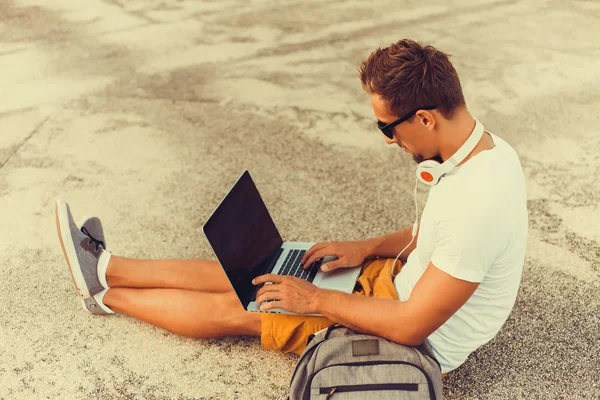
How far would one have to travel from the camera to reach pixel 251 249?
6.41 ft

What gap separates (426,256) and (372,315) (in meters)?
0.22

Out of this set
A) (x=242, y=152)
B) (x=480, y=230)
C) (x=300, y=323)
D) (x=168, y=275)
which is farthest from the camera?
(x=242, y=152)

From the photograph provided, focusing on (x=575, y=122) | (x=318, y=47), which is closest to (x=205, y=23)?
(x=318, y=47)

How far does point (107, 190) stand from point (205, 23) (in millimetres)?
2288

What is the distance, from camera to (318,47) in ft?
14.1

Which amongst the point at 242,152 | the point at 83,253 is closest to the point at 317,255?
the point at 83,253

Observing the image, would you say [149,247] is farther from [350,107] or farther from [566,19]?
[566,19]

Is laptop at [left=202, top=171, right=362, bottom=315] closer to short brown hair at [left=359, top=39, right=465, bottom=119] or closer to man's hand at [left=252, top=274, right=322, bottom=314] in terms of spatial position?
man's hand at [left=252, top=274, right=322, bottom=314]

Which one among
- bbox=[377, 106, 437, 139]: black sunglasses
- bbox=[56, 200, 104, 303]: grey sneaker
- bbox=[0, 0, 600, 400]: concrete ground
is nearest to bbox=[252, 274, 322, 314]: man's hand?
bbox=[0, 0, 600, 400]: concrete ground

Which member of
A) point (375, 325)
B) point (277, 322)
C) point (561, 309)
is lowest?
point (561, 309)

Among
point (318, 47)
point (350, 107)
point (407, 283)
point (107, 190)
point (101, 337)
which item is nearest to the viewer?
point (407, 283)

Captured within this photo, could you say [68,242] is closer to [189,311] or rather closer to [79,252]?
[79,252]

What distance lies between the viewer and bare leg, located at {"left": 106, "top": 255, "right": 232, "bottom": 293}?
212 cm

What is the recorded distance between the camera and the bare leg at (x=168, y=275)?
6.95 ft
